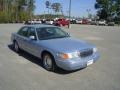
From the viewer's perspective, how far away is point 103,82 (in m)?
5.59

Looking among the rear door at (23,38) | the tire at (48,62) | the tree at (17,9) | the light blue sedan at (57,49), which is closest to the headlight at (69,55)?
the light blue sedan at (57,49)

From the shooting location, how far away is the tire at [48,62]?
657cm

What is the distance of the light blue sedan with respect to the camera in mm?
6086

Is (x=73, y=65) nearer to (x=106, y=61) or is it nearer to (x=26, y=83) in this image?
(x=26, y=83)

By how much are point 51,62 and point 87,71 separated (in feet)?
4.08

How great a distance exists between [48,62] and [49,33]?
1411 millimetres

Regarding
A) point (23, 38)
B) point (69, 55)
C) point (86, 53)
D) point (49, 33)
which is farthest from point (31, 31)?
point (86, 53)

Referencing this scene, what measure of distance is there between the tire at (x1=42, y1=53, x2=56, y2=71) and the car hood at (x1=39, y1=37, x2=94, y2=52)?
333 mm

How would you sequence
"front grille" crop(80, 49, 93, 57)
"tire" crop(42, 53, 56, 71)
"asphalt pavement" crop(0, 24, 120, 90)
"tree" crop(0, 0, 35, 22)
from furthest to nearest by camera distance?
"tree" crop(0, 0, 35, 22)
"tire" crop(42, 53, 56, 71)
"front grille" crop(80, 49, 93, 57)
"asphalt pavement" crop(0, 24, 120, 90)

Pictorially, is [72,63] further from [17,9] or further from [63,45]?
[17,9]

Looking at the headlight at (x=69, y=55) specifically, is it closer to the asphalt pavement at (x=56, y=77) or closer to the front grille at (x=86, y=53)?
the front grille at (x=86, y=53)

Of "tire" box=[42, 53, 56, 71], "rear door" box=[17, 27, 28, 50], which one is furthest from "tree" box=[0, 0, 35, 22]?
"tire" box=[42, 53, 56, 71]

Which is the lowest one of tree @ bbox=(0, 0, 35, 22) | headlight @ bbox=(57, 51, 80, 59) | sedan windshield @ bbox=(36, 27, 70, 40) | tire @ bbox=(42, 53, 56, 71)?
tire @ bbox=(42, 53, 56, 71)

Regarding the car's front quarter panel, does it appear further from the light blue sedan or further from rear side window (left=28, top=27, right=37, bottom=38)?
rear side window (left=28, top=27, right=37, bottom=38)
